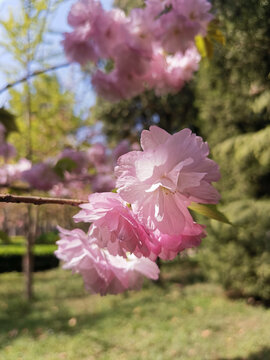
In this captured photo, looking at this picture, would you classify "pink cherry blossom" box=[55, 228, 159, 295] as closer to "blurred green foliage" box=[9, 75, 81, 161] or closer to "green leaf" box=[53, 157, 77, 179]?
"green leaf" box=[53, 157, 77, 179]

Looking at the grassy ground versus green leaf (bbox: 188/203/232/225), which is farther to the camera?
the grassy ground

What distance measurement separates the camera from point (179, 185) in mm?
293

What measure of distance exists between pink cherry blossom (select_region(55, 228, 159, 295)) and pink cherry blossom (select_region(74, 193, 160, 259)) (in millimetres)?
105

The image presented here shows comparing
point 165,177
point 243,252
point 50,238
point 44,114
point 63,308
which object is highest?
point 44,114

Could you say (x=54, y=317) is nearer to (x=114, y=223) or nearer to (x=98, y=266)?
(x=98, y=266)

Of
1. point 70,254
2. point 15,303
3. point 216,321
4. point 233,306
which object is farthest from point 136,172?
point 15,303

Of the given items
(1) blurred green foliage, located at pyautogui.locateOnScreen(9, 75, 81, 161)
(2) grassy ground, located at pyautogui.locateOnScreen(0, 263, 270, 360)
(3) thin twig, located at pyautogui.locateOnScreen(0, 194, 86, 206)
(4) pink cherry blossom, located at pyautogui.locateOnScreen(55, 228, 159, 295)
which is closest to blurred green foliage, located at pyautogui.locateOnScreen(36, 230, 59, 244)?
(4) pink cherry blossom, located at pyautogui.locateOnScreen(55, 228, 159, 295)

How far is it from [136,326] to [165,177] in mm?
3054

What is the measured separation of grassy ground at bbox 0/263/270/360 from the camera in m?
2.49

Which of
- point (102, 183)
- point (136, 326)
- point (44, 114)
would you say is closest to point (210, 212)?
point (102, 183)

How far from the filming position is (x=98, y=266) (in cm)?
44

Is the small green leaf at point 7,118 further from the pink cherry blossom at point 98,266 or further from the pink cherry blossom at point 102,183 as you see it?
the pink cherry blossom at point 98,266

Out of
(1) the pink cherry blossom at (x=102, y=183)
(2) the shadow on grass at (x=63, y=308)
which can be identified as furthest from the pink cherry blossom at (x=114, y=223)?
(2) the shadow on grass at (x=63, y=308)

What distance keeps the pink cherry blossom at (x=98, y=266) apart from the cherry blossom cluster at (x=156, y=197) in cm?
10
